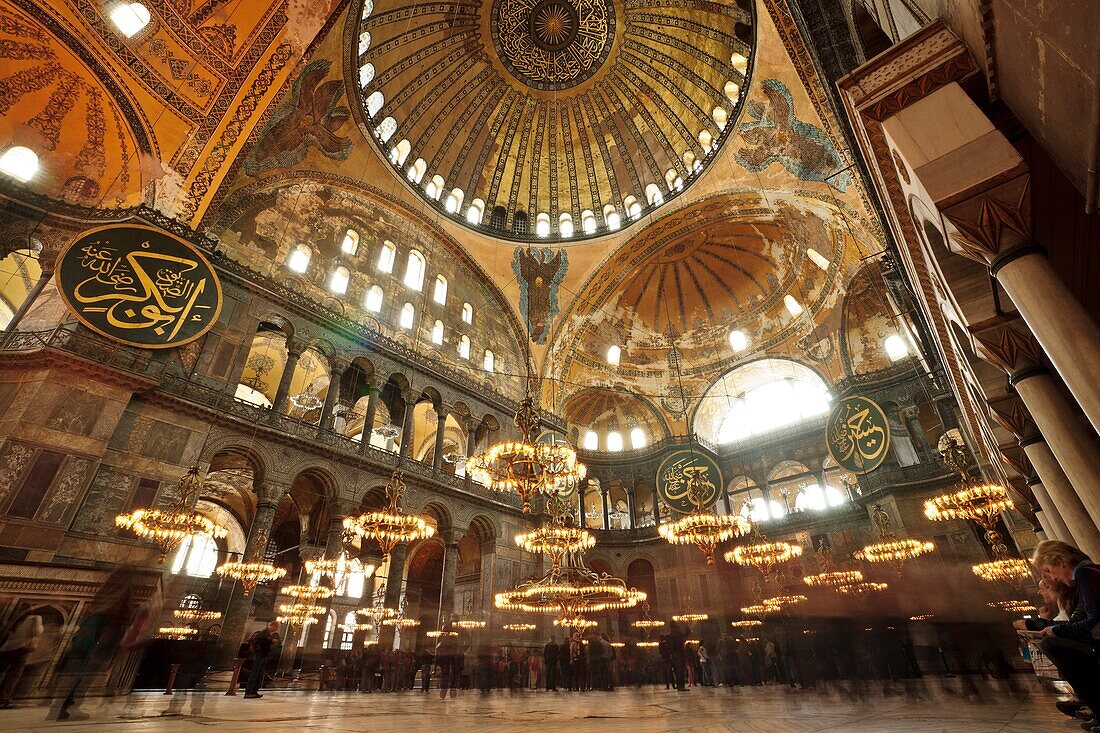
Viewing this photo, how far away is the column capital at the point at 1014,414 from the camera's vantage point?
4.51 meters

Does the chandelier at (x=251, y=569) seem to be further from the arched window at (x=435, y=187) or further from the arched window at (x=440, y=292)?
the arched window at (x=435, y=187)

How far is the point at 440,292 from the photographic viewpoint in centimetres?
1471

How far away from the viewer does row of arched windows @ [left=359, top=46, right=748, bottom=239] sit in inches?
493

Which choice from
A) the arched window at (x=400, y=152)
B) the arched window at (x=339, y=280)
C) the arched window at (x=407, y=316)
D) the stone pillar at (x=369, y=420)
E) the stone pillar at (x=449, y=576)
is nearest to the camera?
the stone pillar at (x=369, y=420)

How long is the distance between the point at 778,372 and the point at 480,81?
14.3 meters

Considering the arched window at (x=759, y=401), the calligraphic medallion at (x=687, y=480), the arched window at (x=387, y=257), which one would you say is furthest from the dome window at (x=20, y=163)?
the arched window at (x=759, y=401)

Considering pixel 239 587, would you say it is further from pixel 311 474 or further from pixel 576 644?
pixel 576 644

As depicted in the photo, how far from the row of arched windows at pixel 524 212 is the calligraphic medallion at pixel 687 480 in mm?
8196

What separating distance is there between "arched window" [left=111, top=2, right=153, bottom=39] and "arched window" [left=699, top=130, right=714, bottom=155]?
13.3 metres

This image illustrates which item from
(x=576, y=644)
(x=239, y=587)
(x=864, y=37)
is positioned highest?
(x=864, y=37)

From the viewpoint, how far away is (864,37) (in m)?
5.35

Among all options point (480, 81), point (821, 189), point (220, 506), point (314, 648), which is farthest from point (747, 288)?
point (220, 506)

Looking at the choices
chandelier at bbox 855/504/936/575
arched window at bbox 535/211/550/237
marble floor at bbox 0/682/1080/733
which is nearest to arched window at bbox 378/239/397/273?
arched window at bbox 535/211/550/237

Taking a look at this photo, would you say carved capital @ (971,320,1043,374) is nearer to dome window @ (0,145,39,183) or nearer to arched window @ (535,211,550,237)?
dome window @ (0,145,39,183)
